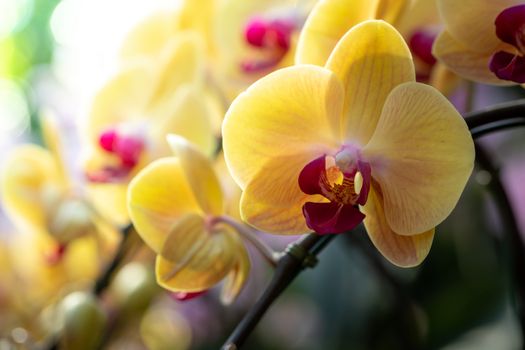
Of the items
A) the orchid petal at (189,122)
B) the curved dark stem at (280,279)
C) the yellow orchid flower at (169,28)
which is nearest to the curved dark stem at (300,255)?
the curved dark stem at (280,279)

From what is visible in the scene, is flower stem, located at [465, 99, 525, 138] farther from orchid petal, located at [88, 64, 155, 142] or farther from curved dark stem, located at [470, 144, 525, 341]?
orchid petal, located at [88, 64, 155, 142]

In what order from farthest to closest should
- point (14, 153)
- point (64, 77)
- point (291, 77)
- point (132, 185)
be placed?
1. point (64, 77)
2. point (14, 153)
3. point (132, 185)
4. point (291, 77)

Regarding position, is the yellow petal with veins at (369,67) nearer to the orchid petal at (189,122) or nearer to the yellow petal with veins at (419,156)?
the yellow petal with veins at (419,156)

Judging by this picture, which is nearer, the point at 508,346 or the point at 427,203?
the point at 427,203

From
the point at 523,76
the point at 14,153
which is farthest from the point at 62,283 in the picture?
the point at 523,76

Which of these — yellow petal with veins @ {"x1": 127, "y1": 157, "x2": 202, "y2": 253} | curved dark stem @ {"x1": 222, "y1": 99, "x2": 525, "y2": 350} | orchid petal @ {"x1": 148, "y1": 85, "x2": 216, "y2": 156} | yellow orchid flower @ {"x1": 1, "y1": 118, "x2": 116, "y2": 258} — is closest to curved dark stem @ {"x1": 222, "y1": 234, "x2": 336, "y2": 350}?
curved dark stem @ {"x1": 222, "y1": 99, "x2": 525, "y2": 350}

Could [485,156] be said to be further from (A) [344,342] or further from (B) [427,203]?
(A) [344,342]

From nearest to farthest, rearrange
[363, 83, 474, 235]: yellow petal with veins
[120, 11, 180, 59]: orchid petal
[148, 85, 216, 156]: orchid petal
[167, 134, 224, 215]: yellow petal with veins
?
[363, 83, 474, 235]: yellow petal with veins, [167, 134, 224, 215]: yellow petal with veins, [148, 85, 216, 156]: orchid petal, [120, 11, 180, 59]: orchid petal
